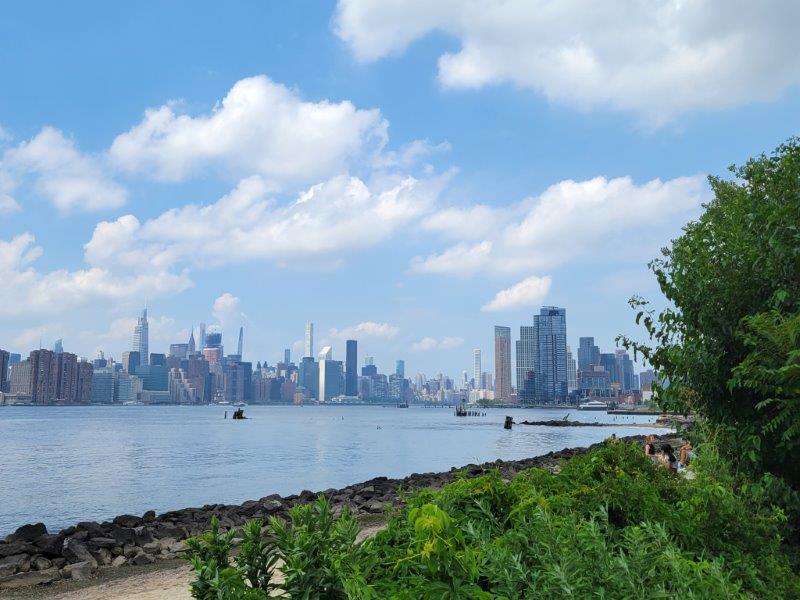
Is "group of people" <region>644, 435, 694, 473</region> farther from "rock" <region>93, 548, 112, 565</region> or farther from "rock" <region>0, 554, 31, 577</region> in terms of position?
"rock" <region>0, 554, 31, 577</region>

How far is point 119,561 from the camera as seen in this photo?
16109 millimetres

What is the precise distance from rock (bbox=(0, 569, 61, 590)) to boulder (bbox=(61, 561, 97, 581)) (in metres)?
0.21

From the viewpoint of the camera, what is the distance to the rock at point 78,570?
48.2 feet

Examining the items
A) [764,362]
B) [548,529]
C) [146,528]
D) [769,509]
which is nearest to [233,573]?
[548,529]

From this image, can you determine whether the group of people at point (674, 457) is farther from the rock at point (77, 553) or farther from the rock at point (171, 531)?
the rock at point (77, 553)

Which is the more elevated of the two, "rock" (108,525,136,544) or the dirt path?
the dirt path

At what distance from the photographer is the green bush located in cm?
304

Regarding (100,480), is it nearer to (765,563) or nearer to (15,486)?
(15,486)

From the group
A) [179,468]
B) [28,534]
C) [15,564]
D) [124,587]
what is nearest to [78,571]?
[15,564]

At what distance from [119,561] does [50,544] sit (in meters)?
2.48

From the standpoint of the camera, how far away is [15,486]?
4062 cm

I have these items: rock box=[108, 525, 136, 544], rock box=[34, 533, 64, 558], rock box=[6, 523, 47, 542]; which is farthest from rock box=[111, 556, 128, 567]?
rock box=[6, 523, 47, 542]

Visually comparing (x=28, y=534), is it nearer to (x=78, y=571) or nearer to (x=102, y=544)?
(x=102, y=544)

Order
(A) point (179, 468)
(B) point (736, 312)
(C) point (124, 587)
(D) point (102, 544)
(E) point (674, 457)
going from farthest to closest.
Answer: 1. (A) point (179, 468)
2. (E) point (674, 457)
3. (D) point (102, 544)
4. (C) point (124, 587)
5. (B) point (736, 312)
